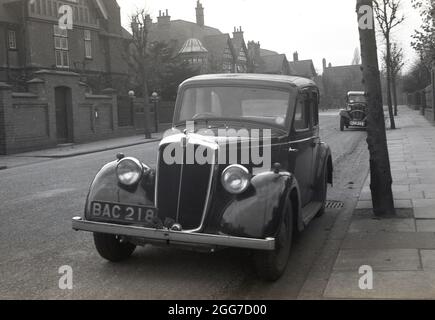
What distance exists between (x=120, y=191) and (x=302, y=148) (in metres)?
2.24

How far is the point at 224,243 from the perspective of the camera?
4277mm

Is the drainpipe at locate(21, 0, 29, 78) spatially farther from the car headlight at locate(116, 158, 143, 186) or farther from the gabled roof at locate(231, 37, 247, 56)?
the gabled roof at locate(231, 37, 247, 56)

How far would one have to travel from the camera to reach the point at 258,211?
14.5 feet

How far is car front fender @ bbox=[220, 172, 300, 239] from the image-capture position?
436 cm

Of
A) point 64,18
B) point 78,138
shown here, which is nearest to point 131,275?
point 78,138

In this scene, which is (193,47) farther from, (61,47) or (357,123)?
(357,123)

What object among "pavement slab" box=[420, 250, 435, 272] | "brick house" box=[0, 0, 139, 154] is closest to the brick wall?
"brick house" box=[0, 0, 139, 154]

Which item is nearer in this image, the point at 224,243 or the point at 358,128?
the point at 224,243

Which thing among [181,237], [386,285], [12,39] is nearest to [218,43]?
[12,39]

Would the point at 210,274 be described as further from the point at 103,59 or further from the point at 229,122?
the point at 103,59

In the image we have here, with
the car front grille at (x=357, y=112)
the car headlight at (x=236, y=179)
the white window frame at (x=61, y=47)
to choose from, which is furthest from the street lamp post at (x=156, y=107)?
the car headlight at (x=236, y=179)

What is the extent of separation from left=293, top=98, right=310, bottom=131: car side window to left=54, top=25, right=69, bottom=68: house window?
27.0 metres

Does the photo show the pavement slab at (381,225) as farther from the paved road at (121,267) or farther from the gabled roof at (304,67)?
the gabled roof at (304,67)
